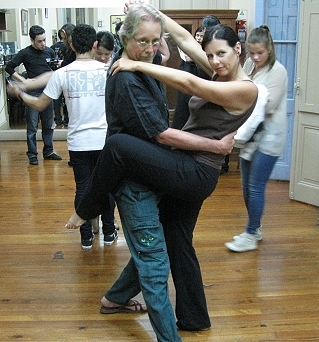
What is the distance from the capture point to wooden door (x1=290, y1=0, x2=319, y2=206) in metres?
4.45

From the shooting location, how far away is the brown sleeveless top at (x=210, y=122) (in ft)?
7.27

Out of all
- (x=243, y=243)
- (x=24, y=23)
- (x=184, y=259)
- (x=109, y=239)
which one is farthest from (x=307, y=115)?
(x=24, y=23)

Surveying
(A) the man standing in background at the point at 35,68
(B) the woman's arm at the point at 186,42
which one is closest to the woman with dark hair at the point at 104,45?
(B) the woman's arm at the point at 186,42

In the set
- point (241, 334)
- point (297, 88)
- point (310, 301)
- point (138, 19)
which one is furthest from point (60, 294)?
point (297, 88)

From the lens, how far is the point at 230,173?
577 centimetres

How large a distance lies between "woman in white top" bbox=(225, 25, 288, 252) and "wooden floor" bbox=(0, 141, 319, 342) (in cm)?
21

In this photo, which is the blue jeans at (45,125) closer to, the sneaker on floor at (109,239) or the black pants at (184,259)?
A: the sneaker on floor at (109,239)

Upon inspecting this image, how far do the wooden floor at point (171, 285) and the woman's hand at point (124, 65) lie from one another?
1.31 m

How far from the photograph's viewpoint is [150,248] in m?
2.29

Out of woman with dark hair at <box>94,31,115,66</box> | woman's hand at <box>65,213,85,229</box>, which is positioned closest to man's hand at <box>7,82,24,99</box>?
woman's hand at <box>65,213,85,229</box>

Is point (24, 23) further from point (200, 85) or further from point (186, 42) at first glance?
point (200, 85)

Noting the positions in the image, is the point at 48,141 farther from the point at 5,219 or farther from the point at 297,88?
the point at 297,88

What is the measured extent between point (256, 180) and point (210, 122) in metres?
1.48

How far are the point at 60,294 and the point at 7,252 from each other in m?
0.78
